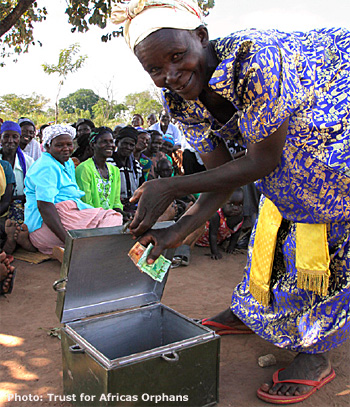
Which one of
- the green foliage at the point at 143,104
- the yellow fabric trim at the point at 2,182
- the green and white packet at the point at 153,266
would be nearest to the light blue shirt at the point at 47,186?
the yellow fabric trim at the point at 2,182

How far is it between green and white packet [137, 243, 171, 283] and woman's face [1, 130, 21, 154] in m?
4.06

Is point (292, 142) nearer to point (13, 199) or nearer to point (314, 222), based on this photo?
point (314, 222)

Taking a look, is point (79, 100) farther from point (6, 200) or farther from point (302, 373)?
point (302, 373)

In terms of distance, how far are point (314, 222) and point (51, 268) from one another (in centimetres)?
311

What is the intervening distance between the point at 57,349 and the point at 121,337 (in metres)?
0.63

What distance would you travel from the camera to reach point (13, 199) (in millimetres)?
4941

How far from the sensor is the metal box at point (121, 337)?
1688 mm

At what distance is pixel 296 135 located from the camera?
1.71 metres

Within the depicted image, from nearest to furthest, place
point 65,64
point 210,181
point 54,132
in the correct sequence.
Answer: point 210,181 < point 54,132 < point 65,64

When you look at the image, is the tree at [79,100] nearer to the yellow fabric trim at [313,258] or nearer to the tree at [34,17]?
the tree at [34,17]

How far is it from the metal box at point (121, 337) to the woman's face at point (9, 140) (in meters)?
3.58

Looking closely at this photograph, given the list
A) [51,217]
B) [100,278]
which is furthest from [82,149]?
[100,278]

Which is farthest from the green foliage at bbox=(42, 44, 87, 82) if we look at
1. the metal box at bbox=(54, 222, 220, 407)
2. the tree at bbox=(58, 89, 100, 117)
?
the tree at bbox=(58, 89, 100, 117)

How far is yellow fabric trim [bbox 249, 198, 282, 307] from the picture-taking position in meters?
2.28
